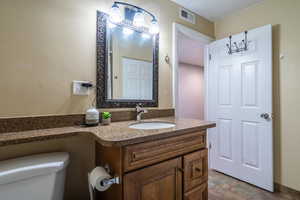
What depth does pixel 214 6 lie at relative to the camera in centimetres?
191

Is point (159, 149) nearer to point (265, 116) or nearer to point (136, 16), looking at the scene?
point (136, 16)

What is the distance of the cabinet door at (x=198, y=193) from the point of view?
112 centimetres

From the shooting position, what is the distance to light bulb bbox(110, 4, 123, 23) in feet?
4.27

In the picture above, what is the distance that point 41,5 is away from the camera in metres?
1.07

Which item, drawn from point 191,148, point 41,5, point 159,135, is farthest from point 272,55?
point 41,5

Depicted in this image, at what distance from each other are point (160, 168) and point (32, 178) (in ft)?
2.31

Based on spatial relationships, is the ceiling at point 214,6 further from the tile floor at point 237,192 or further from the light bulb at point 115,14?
the tile floor at point 237,192

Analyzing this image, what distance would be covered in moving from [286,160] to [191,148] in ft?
4.31

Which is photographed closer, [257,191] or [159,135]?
[159,135]

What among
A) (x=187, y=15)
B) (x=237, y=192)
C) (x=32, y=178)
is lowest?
(x=237, y=192)

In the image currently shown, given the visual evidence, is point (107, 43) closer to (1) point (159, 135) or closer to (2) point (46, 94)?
(2) point (46, 94)

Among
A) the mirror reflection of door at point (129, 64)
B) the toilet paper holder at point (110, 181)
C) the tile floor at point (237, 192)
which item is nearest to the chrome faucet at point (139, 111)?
the mirror reflection of door at point (129, 64)

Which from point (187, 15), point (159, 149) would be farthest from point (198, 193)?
point (187, 15)

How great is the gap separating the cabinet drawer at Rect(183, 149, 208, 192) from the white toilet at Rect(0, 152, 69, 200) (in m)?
0.81
